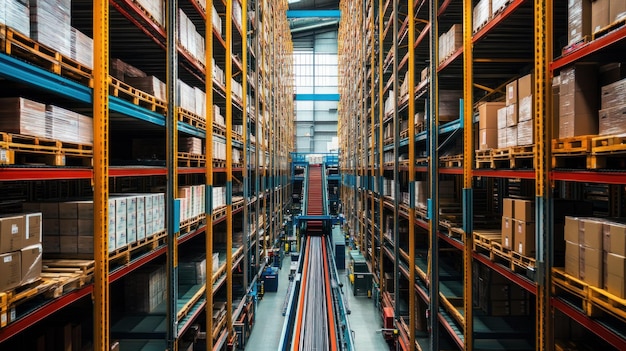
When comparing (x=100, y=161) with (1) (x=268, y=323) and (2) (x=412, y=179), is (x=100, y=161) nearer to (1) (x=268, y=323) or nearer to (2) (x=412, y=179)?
(2) (x=412, y=179)

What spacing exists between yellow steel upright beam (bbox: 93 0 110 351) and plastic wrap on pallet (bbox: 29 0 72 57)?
0.21 m

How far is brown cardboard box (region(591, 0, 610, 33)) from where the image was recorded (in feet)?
8.29

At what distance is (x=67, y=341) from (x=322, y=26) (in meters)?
32.4

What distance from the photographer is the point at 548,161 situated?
287cm

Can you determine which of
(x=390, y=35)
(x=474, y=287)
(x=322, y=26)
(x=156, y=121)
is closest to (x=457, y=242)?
(x=474, y=287)

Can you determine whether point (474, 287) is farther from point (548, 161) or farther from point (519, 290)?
point (548, 161)

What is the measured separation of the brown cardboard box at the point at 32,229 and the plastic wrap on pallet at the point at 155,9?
2533 mm

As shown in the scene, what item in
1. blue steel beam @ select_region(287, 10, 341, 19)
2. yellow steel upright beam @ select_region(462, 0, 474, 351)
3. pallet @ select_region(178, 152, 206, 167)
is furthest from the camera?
blue steel beam @ select_region(287, 10, 341, 19)

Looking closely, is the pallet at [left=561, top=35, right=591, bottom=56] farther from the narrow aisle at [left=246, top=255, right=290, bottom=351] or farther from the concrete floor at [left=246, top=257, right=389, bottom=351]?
the narrow aisle at [left=246, top=255, right=290, bottom=351]

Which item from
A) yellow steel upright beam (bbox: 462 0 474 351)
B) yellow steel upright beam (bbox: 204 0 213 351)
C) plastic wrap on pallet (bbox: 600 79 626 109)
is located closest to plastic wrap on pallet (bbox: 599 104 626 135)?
plastic wrap on pallet (bbox: 600 79 626 109)

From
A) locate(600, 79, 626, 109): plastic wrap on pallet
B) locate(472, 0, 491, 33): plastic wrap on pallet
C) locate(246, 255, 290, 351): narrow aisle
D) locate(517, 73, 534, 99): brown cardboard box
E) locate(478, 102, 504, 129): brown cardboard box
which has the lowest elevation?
locate(246, 255, 290, 351): narrow aisle

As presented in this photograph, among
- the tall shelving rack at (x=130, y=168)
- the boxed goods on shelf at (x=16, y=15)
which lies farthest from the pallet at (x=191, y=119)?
the boxed goods on shelf at (x=16, y=15)

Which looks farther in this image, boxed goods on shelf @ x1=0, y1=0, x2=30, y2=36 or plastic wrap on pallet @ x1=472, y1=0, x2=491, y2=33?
plastic wrap on pallet @ x1=472, y1=0, x2=491, y2=33

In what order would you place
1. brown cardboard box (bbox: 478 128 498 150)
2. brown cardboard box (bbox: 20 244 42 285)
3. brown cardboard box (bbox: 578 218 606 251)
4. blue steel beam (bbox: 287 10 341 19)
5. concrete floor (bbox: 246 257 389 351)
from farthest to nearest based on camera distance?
blue steel beam (bbox: 287 10 341 19) → concrete floor (bbox: 246 257 389 351) → brown cardboard box (bbox: 478 128 498 150) → brown cardboard box (bbox: 578 218 606 251) → brown cardboard box (bbox: 20 244 42 285)
